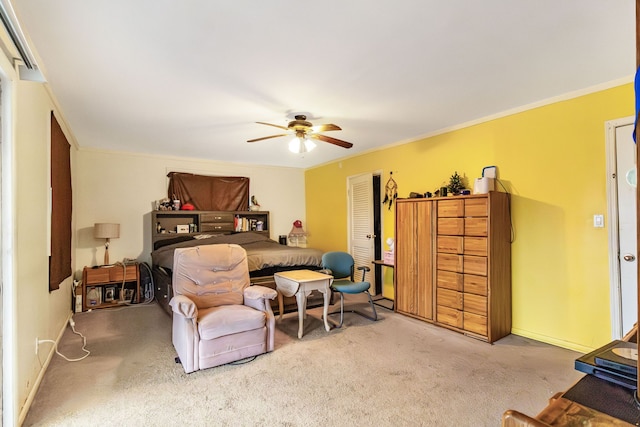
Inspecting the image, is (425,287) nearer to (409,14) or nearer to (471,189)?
(471,189)

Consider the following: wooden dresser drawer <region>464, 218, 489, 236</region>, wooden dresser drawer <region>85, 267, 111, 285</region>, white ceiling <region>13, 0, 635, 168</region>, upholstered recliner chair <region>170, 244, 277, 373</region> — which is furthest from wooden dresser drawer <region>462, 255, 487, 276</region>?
wooden dresser drawer <region>85, 267, 111, 285</region>

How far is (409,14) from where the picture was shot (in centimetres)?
184

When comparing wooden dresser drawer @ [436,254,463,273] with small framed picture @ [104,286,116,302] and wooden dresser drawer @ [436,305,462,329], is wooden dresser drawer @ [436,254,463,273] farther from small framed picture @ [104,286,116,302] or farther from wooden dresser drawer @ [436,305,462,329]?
small framed picture @ [104,286,116,302]

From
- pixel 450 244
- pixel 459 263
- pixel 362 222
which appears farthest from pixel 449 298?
pixel 362 222

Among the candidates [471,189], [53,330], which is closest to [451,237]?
[471,189]

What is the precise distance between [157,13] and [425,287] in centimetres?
Answer: 365

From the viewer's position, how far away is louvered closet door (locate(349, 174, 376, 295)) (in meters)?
5.27

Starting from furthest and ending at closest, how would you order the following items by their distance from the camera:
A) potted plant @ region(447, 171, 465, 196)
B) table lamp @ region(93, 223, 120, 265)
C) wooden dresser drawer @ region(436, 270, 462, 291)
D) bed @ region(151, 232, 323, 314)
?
1. table lamp @ region(93, 223, 120, 265)
2. bed @ region(151, 232, 323, 314)
3. potted plant @ region(447, 171, 465, 196)
4. wooden dresser drawer @ region(436, 270, 462, 291)

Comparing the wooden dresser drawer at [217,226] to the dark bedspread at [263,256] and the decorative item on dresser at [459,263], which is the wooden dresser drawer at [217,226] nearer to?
the dark bedspread at [263,256]

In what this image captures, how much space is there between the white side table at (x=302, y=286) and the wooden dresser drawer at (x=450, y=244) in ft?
4.42

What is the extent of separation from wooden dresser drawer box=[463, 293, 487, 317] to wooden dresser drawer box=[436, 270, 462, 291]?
128 mm

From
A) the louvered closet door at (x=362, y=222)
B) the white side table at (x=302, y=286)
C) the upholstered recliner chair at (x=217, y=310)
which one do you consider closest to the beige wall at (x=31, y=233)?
the upholstered recliner chair at (x=217, y=310)

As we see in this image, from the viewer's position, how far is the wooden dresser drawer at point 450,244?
352 centimetres

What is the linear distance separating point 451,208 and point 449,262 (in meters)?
0.61
